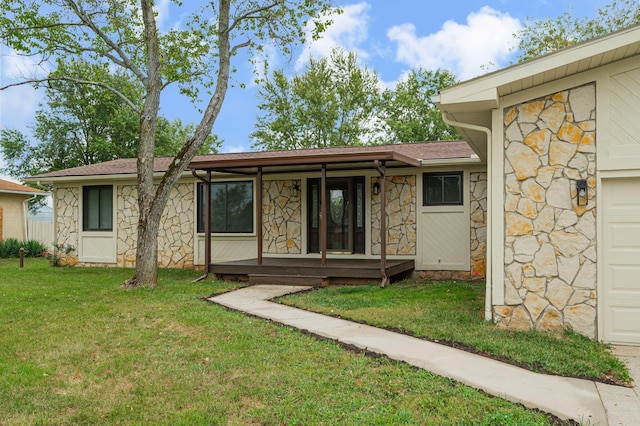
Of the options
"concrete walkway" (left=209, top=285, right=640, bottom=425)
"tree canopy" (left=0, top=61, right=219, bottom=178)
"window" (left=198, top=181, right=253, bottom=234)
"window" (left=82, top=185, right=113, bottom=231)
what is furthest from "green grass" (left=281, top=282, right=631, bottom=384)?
"tree canopy" (left=0, top=61, right=219, bottom=178)

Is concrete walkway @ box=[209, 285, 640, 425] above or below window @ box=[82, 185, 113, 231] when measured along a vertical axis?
below

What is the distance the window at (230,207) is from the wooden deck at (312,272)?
1.96m

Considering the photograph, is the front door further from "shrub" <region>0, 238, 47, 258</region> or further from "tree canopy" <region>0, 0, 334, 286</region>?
"shrub" <region>0, 238, 47, 258</region>

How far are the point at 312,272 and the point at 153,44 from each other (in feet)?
17.3

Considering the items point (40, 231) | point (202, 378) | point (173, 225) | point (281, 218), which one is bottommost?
point (202, 378)

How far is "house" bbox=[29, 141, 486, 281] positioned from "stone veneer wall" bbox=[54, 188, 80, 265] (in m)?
0.03

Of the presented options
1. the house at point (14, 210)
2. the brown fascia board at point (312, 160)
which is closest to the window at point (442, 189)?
the brown fascia board at point (312, 160)

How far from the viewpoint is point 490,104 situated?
582 cm

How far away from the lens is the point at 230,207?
12680 mm

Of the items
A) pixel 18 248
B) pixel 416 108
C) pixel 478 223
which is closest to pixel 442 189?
pixel 478 223

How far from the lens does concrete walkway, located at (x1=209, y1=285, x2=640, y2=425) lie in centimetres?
360

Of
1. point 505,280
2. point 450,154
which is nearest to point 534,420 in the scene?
point 505,280

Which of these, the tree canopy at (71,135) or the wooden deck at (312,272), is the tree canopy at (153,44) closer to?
the wooden deck at (312,272)

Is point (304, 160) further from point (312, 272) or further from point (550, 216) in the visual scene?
point (550, 216)
